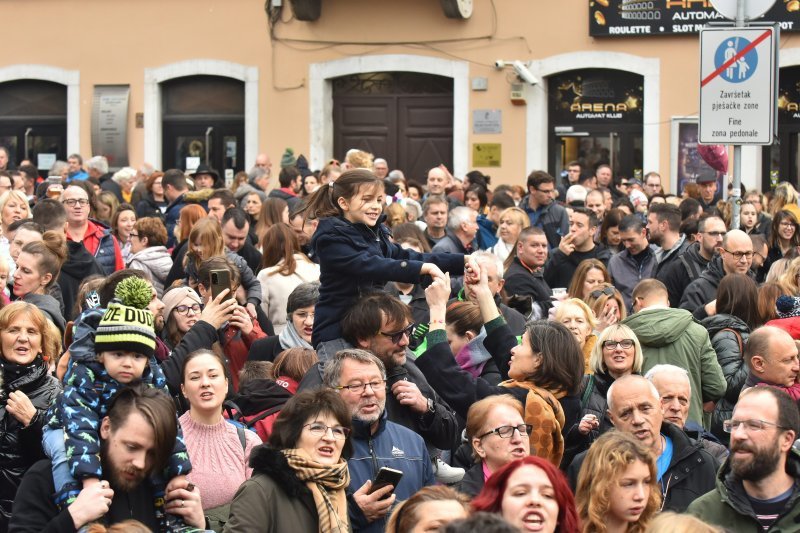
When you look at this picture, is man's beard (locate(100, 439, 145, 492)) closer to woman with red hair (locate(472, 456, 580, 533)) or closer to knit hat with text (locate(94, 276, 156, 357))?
knit hat with text (locate(94, 276, 156, 357))

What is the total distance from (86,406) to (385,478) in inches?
49.4

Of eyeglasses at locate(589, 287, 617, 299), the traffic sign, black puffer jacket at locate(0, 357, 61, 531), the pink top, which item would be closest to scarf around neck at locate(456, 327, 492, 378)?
the pink top

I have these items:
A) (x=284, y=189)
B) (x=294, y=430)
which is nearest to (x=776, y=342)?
(x=294, y=430)

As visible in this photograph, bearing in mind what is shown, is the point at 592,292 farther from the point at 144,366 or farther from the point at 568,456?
the point at 144,366

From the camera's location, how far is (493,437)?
5883mm

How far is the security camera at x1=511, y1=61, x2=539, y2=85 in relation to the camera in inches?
858

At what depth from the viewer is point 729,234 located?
35.1 ft

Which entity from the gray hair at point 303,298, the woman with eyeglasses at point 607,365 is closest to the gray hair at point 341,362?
the woman with eyeglasses at point 607,365

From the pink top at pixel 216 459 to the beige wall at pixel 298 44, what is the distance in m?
16.2

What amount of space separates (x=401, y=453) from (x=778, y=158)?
17.1m

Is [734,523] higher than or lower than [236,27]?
lower

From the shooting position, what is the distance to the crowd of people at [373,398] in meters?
Result: 5.30

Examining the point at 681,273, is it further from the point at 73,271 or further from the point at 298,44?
the point at 298,44

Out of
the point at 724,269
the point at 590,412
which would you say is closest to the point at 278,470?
the point at 590,412
